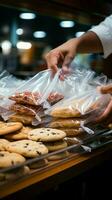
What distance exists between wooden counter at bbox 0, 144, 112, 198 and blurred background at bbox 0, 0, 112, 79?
862 mm

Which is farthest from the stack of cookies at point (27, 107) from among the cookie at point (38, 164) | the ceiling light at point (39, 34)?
the ceiling light at point (39, 34)

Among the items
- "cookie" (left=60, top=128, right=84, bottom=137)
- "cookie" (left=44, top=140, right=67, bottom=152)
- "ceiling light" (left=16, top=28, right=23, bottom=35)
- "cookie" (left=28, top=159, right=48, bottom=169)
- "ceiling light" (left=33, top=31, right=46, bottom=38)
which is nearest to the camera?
"cookie" (left=28, top=159, right=48, bottom=169)

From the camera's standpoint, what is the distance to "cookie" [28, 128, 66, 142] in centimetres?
111

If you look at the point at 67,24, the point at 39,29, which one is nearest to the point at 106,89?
the point at 67,24

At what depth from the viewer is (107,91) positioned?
4.37 ft

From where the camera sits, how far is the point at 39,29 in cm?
392

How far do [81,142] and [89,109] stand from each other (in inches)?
8.4

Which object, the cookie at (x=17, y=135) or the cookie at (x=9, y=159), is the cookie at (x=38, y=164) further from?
the cookie at (x=17, y=135)

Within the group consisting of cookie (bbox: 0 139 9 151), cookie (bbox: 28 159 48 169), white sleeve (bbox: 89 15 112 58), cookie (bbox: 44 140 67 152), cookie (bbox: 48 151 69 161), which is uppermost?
white sleeve (bbox: 89 15 112 58)

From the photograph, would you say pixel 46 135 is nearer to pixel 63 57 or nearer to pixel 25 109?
pixel 25 109

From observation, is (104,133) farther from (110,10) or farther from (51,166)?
(110,10)

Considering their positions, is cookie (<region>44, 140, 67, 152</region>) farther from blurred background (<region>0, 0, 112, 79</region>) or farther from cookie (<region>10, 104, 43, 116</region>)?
blurred background (<region>0, 0, 112, 79</region>)

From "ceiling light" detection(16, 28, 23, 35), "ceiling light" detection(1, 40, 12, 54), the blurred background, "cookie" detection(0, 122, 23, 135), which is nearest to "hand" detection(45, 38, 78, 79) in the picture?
the blurred background

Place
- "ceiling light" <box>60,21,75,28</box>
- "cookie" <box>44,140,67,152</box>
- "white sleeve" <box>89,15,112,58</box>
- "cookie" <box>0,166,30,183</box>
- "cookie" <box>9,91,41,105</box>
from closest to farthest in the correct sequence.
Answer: "cookie" <box>0,166,30,183</box> < "cookie" <box>44,140,67,152</box> < "cookie" <box>9,91,41,105</box> < "white sleeve" <box>89,15,112,58</box> < "ceiling light" <box>60,21,75,28</box>
